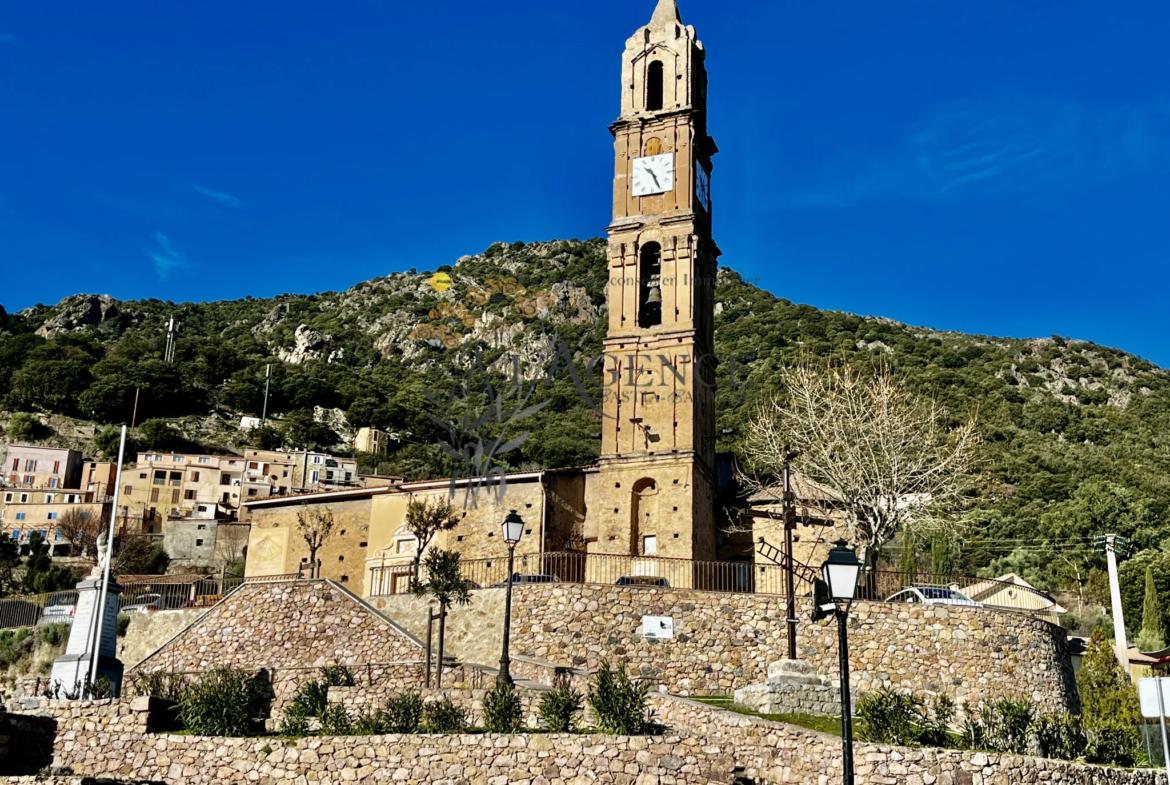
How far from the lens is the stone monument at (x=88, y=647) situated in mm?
25375

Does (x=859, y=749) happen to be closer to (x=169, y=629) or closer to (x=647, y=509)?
(x=647, y=509)

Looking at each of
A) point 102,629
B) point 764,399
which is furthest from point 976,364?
point 102,629

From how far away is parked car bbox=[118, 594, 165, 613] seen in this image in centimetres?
3503

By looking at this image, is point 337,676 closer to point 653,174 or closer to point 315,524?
point 315,524

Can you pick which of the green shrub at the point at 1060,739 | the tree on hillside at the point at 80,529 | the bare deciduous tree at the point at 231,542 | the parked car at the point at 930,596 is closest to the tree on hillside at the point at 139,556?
the tree on hillside at the point at 80,529

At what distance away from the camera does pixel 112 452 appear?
89.6 metres

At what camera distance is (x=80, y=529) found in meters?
76.4

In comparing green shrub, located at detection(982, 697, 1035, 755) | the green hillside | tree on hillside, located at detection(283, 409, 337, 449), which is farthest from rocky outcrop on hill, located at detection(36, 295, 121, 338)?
green shrub, located at detection(982, 697, 1035, 755)

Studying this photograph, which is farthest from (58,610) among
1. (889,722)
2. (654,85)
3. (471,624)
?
(889,722)

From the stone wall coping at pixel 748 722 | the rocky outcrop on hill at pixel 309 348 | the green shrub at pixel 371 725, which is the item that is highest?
the rocky outcrop on hill at pixel 309 348

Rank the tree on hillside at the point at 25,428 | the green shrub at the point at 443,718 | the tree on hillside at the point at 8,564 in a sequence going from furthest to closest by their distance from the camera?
the tree on hillside at the point at 25,428 < the tree on hillside at the point at 8,564 < the green shrub at the point at 443,718

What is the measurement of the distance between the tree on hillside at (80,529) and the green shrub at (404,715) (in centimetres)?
5724

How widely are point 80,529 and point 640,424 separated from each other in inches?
2113

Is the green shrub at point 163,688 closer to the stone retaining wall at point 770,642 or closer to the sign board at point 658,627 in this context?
the stone retaining wall at point 770,642
